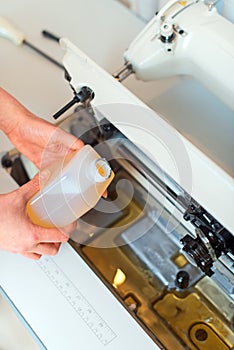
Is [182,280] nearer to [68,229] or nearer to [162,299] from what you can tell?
[162,299]

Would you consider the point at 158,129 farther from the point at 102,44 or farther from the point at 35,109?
the point at 102,44

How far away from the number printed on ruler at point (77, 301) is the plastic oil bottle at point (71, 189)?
0.35 feet

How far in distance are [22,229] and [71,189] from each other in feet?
0.43

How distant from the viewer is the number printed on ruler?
0.99m

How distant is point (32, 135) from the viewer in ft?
3.70

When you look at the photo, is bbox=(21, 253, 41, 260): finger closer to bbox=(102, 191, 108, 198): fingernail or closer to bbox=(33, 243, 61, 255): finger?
bbox=(33, 243, 61, 255): finger

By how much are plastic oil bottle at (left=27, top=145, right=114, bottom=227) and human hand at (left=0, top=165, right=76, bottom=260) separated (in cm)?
1

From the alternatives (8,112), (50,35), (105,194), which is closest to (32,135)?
(8,112)

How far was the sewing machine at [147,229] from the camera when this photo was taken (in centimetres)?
95

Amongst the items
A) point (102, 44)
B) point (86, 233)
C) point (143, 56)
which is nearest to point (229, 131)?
point (143, 56)

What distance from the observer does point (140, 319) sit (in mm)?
1055

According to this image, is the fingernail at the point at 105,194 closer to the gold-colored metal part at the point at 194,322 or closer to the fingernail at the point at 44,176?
the fingernail at the point at 44,176

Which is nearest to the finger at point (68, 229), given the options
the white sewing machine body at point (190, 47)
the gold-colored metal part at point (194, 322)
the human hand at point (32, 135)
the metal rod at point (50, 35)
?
the human hand at point (32, 135)

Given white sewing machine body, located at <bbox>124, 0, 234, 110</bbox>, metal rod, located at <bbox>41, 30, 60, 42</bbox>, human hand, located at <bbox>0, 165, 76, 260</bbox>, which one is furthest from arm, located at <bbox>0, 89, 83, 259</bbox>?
metal rod, located at <bbox>41, 30, 60, 42</bbox>
